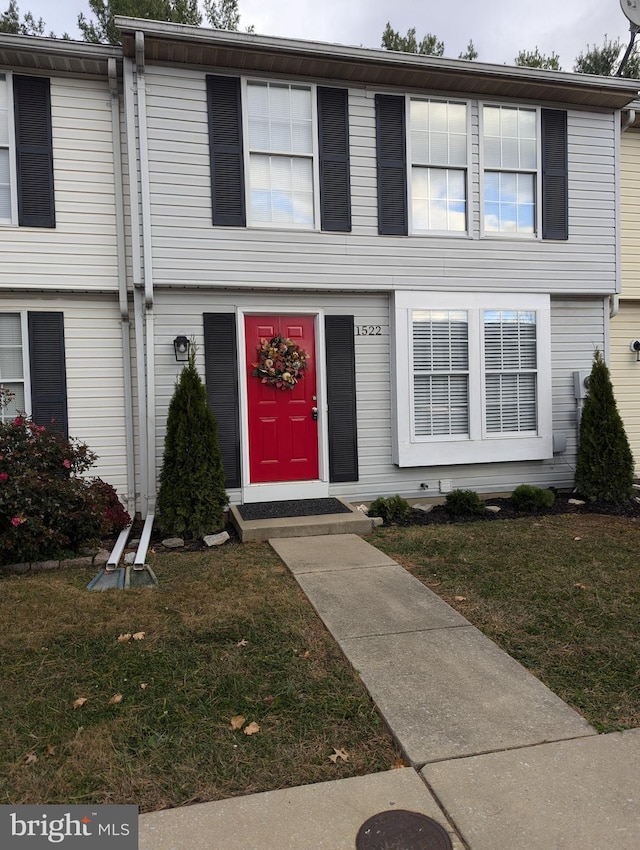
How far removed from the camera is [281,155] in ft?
22.3

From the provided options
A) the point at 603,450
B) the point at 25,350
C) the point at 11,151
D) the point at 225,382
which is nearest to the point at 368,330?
the point at 225,382

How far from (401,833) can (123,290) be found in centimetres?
592

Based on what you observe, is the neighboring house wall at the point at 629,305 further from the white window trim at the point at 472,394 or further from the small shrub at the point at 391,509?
the small shrub at the point at 391,509

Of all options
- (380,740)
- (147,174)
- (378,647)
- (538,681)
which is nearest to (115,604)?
(378,647)

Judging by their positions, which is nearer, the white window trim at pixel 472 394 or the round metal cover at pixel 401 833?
the round metal cover at pixel 401 833

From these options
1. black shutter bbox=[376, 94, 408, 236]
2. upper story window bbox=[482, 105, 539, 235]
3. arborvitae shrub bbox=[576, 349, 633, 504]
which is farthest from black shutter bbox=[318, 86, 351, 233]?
arborvitae shrub bbox=[576, 349, 633, 504]

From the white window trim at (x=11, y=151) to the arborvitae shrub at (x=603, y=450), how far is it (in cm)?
690

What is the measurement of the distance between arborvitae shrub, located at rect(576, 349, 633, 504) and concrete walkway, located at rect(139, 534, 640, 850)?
452 centimetres

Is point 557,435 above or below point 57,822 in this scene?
above

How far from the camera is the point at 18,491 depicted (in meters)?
4.91

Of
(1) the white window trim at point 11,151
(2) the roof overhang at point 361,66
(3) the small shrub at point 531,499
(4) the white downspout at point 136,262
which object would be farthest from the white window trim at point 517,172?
(1) the white window trim at point 11,151

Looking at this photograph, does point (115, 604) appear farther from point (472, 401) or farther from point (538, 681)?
point (472, 401)

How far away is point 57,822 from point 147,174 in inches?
235

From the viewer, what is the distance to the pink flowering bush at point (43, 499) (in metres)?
4.89
